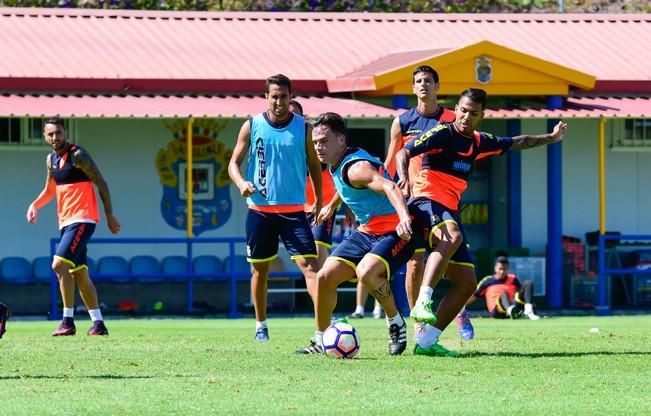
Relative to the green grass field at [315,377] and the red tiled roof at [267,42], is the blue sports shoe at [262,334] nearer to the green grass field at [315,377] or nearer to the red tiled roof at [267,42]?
the green grass field at [315,377]

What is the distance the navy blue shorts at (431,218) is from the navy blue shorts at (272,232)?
4.65ft

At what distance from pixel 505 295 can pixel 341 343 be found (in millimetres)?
8123

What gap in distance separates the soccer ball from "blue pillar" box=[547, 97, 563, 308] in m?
10.7

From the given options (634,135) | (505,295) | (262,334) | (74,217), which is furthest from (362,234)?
(634,135)

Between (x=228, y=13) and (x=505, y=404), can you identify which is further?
(x=228, y=13)

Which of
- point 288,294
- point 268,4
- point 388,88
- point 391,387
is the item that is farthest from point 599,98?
point 391,387

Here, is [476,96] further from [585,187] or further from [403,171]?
[585,187]

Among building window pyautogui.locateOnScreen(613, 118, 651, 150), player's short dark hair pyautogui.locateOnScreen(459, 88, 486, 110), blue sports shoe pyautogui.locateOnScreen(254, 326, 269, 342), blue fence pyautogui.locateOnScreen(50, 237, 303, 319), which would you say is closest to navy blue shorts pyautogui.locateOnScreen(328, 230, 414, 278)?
player's short dark hair pyautogui.locateOnScreen(459, 88, 486, 110)

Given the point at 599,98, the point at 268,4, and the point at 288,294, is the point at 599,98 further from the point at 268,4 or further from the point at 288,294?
the point at 268,4

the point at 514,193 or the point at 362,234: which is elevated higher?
the point at 514,193

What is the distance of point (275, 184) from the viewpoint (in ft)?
43.0

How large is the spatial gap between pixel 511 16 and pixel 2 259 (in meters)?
9.21

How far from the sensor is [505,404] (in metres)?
8.90

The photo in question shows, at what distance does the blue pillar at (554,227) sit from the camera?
21.8 m
